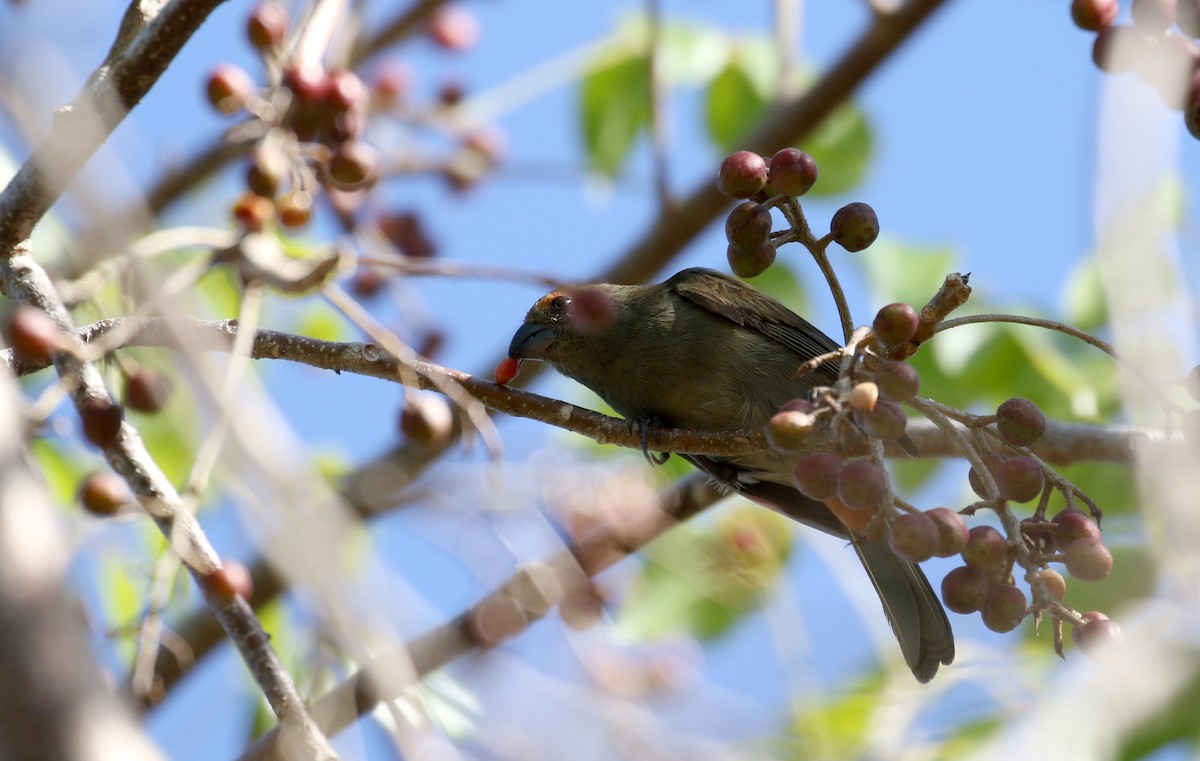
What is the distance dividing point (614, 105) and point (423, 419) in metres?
2.72

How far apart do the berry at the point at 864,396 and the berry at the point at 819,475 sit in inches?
6.9

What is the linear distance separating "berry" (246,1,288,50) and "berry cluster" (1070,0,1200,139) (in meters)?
2.29

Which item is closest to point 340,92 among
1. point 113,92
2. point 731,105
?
point 113,92

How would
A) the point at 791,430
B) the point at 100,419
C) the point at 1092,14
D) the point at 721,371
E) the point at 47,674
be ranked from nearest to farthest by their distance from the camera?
the point at 47,674 → the point at 791,430 → the point at 100,419 → the point at 1092,14 → the point at 721,371

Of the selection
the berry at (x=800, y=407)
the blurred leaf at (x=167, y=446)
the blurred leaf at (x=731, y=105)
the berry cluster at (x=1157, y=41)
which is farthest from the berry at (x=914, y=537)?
the blurred leaf at (x=731, y=105)

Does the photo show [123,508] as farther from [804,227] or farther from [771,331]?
[771,331]

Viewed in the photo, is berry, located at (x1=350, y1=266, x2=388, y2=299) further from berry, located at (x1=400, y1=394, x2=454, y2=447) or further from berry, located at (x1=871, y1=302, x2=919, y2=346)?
berry, located at (x1=871, y1=302, x2=919, y2=346)

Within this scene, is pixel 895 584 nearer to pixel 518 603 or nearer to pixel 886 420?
pixel 518 603

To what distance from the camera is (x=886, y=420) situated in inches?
88.5

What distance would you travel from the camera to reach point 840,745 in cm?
282

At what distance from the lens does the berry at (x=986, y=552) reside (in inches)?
93.0

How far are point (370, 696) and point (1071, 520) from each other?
71.6 inches

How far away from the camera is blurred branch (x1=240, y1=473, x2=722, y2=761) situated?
3188 mm

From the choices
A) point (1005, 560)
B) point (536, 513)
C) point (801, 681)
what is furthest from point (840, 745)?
point (536, 513)
